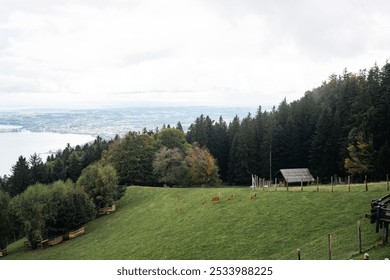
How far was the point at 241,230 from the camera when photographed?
22.0 metres

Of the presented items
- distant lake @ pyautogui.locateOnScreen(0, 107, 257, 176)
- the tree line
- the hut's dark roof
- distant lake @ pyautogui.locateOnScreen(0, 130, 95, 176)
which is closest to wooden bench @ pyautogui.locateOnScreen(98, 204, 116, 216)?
→ distant lake @ pyautogui.locateOnScreen(0, 107, 257, 176)

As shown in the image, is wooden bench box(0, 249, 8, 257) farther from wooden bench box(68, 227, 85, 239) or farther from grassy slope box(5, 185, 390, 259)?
wooden bench box(68, 227, 85, 239)

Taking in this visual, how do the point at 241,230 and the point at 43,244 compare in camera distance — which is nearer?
the point at 241,230

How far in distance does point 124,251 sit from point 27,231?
497 inches

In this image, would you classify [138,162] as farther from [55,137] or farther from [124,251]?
[124,251]

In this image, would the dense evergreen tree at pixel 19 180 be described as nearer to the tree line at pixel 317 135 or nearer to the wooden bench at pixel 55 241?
the tree line at pixel 317 135

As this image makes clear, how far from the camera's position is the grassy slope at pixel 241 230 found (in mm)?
17844

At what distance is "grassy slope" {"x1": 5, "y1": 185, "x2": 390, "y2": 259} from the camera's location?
58.5ft

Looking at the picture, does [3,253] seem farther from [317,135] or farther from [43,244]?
[317,135]

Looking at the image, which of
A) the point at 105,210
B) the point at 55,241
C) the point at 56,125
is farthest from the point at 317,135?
the point at 56,125

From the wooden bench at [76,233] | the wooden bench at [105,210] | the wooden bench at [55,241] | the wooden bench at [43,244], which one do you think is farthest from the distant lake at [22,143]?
the wooden bench at [105,210]

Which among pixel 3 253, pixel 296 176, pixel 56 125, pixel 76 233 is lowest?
pixel 3 253

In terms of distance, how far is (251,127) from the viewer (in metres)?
60.3
